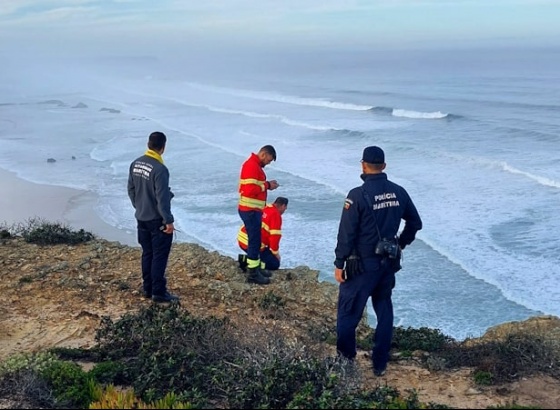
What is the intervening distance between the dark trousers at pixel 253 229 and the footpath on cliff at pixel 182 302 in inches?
16.7

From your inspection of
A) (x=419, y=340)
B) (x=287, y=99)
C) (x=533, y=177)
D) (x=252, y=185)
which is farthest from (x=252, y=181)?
(x=287, y=99)

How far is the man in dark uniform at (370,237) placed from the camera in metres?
5.25

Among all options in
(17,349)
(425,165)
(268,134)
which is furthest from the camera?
(268,134)

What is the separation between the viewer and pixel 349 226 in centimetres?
525

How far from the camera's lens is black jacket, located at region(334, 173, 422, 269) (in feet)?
17.2

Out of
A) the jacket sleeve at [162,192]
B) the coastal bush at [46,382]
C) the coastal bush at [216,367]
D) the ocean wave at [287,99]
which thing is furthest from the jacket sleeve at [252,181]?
the ocean wave at [287,99]

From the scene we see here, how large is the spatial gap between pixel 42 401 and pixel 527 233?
12.6 metres

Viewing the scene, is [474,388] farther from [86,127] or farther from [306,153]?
[86,127]

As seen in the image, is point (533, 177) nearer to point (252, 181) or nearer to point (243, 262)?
point (243, 262)

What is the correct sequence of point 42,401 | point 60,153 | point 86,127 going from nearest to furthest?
point 42,401 < point 60,153 < point 86,127

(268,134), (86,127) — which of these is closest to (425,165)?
(268,134)

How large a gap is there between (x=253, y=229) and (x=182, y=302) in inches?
44.8

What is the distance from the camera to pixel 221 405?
487 centimetres

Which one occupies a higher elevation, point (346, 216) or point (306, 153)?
point (346, 216)
